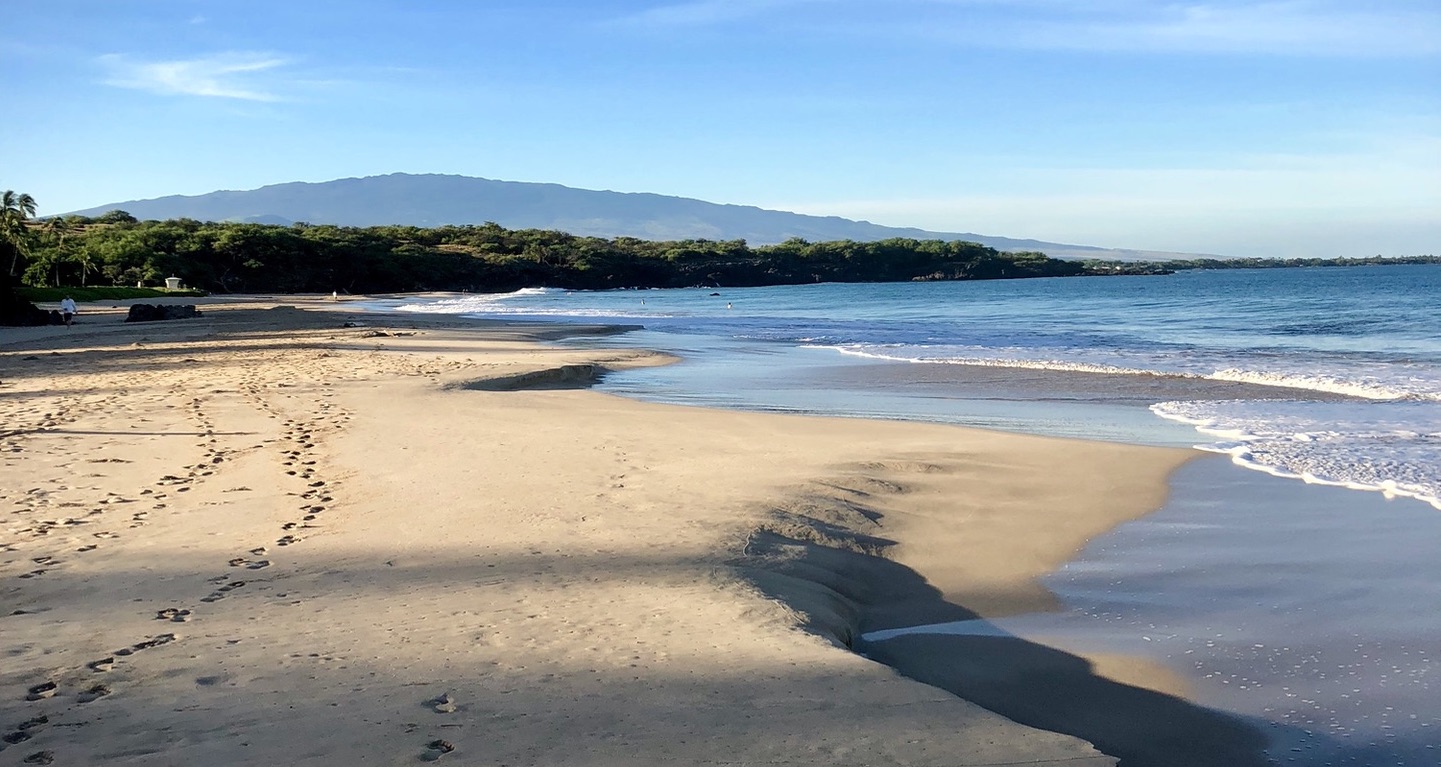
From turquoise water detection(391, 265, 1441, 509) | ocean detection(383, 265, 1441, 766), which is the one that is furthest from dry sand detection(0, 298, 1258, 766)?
turquoise water detection(391, 265, 1441, 509)

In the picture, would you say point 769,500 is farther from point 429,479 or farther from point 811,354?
point 811,354

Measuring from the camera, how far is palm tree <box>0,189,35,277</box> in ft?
179

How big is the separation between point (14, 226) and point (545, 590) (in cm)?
6372

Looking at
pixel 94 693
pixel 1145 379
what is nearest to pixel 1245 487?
pixel 94 693

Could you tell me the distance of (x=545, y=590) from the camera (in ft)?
17.3

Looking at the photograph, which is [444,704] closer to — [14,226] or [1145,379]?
[1145,379]

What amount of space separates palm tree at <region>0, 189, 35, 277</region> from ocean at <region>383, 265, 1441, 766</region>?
42.8 metres

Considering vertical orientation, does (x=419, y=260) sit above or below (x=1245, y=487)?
above

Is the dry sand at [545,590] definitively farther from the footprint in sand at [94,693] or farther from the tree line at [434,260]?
the tree line at [434,260]

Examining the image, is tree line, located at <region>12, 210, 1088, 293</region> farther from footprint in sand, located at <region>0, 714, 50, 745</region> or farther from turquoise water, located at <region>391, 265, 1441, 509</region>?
footprint in sand, located at <region>0, 714, 50, 745</region>

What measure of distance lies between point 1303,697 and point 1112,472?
15.9 ft

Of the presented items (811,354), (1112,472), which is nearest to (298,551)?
(1112,472)

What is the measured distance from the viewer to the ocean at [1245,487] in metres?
4.53

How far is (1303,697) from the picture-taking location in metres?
4.34
